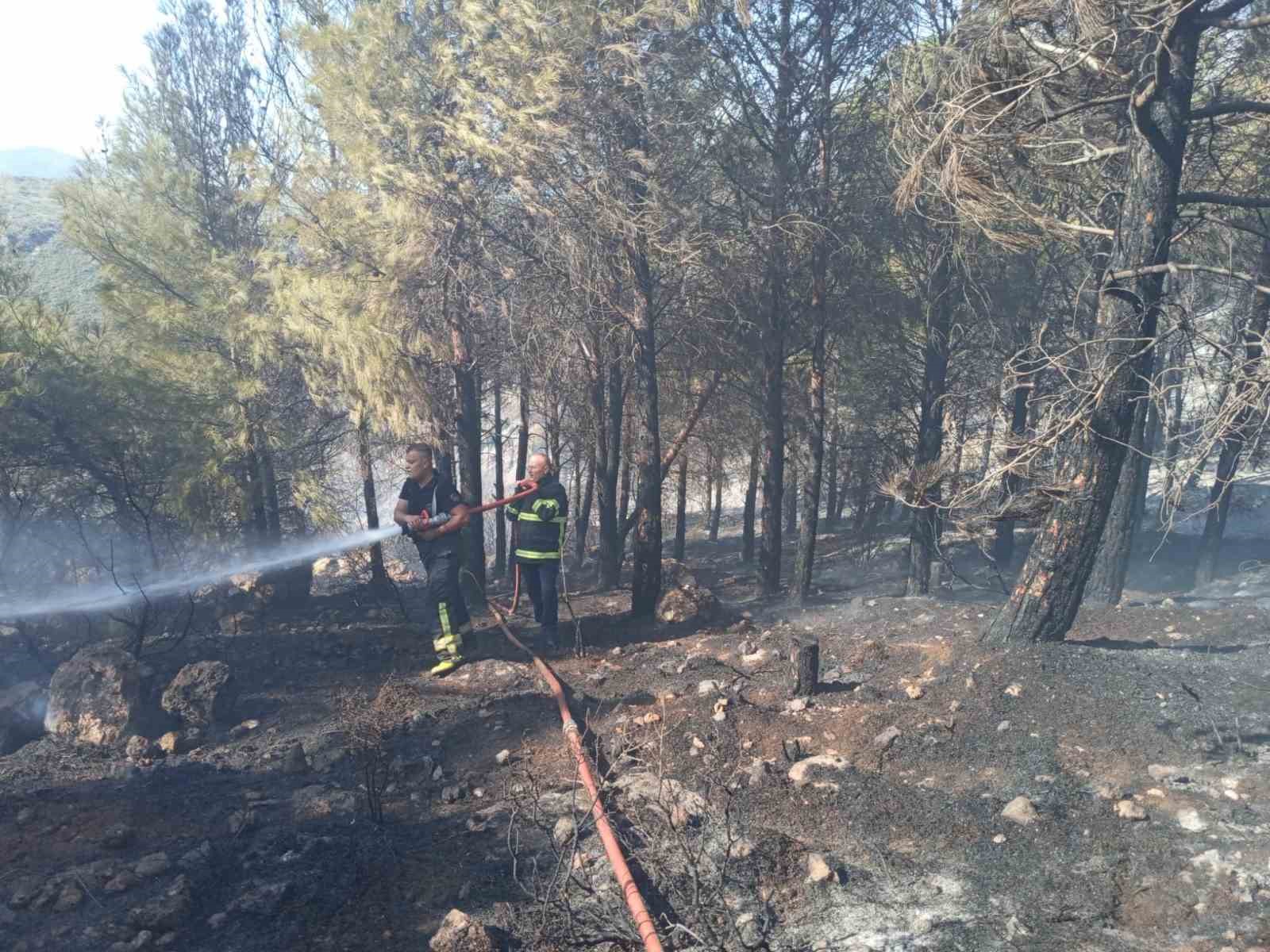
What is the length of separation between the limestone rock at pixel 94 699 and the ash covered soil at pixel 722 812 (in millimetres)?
150

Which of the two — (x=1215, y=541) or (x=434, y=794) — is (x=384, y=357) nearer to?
(x=434, y=794)

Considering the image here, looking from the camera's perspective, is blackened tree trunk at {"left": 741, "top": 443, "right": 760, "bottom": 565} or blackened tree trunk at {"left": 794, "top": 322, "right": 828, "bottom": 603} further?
blackened tree trunk at {"left": 741, "top": 443, "right": 760, "bottom": 565}

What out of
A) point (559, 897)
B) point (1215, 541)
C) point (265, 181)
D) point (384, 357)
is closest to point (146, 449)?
point (384, 357)

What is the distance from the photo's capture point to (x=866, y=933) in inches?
145

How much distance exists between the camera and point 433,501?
344 inches

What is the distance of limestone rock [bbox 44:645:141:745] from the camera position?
6.62 meters

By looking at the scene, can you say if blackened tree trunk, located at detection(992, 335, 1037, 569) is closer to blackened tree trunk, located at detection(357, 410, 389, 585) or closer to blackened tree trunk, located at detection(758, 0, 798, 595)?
blackened tree trunk, located at detection(758, 0, 798, 595)

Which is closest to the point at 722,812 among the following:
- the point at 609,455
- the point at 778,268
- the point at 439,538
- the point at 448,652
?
the point at 448,652

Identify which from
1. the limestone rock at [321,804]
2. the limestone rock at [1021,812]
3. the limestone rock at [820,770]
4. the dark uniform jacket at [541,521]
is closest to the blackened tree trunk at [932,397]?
the dark uniform jacket at [541,521]

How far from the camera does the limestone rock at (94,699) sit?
6617 mm

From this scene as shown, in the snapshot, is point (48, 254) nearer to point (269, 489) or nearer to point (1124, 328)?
point (269, 489)

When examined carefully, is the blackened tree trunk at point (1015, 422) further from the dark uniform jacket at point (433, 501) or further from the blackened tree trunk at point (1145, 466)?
the dark uniform jacket at point (433, 501)

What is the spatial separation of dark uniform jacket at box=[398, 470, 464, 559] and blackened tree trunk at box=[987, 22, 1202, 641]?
5.01 meters

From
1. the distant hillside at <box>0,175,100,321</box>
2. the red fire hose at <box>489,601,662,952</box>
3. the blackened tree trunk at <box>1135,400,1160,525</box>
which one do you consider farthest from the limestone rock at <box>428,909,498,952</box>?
the distant hillside at <box>0,175,100,321</box>
